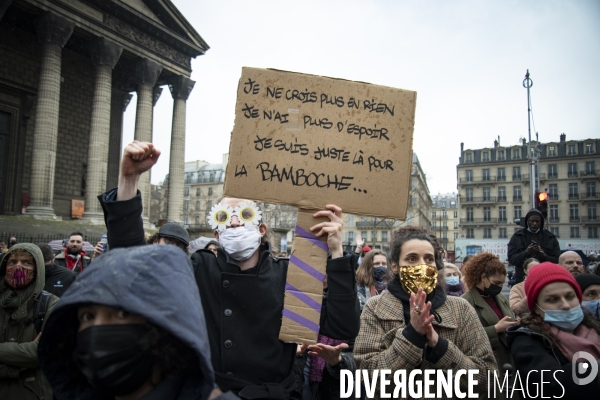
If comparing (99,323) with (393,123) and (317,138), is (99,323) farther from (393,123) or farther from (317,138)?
(393,123)

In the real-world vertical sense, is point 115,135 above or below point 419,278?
above

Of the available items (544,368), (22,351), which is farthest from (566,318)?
(22,351)

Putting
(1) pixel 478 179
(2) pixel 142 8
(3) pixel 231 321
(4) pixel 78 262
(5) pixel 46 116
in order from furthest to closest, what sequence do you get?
(1) pixel 478 179 < (2) pixel 142 8 < (5) pixel 46 116 < (4) pixel 78 262 < (3) pixel 231 321

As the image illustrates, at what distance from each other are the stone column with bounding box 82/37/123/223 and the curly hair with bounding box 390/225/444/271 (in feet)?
78.6

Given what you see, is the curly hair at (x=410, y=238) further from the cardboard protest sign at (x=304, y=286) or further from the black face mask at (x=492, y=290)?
the black face mask at (x=492, y=290)

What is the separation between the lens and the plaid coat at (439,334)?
2.71m

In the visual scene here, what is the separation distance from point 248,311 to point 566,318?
201cm

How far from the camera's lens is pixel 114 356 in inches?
58.4

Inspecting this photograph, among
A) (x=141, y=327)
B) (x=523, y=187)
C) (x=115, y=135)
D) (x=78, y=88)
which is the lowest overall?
(x=141, y=327)

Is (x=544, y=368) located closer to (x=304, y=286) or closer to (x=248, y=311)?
(x=304, y=286)

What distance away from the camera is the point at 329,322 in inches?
96.6

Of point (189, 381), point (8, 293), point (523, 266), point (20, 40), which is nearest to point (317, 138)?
point (189, 381)

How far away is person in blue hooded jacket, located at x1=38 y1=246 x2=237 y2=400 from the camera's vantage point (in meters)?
1.47

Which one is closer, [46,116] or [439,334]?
[439,334]
